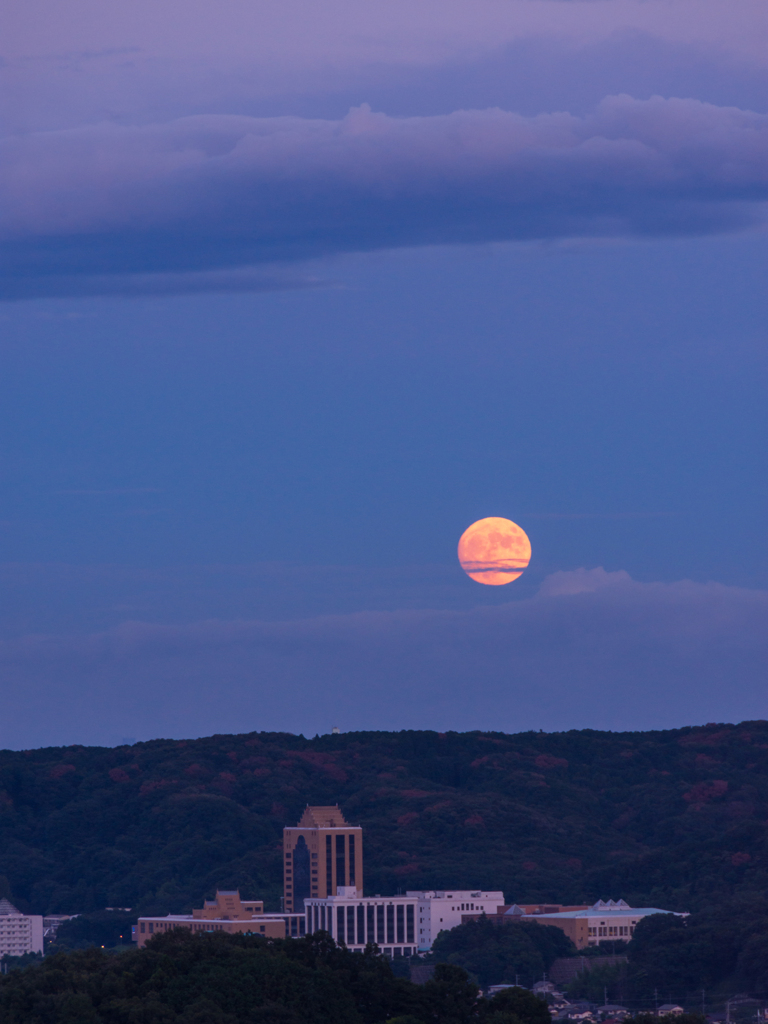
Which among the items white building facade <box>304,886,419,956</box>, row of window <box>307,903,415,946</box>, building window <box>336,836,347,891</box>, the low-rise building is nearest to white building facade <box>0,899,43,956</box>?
white building facade <box>304,886,419,956</box>

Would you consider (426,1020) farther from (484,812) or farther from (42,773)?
(42,773)

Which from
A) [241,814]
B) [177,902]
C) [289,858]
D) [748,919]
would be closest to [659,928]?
[748,919]

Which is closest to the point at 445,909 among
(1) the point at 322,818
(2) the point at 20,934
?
(1) the point at 322,818

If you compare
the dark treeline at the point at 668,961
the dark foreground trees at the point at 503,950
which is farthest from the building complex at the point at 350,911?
the dark treeline at the point at 668,961

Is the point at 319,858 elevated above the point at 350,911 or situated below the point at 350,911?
above

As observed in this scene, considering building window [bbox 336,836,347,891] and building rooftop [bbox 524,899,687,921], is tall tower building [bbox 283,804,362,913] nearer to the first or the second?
building window [bbox 336,836,347,891]

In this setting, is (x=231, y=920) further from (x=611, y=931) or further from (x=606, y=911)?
(x=606, y=911)
